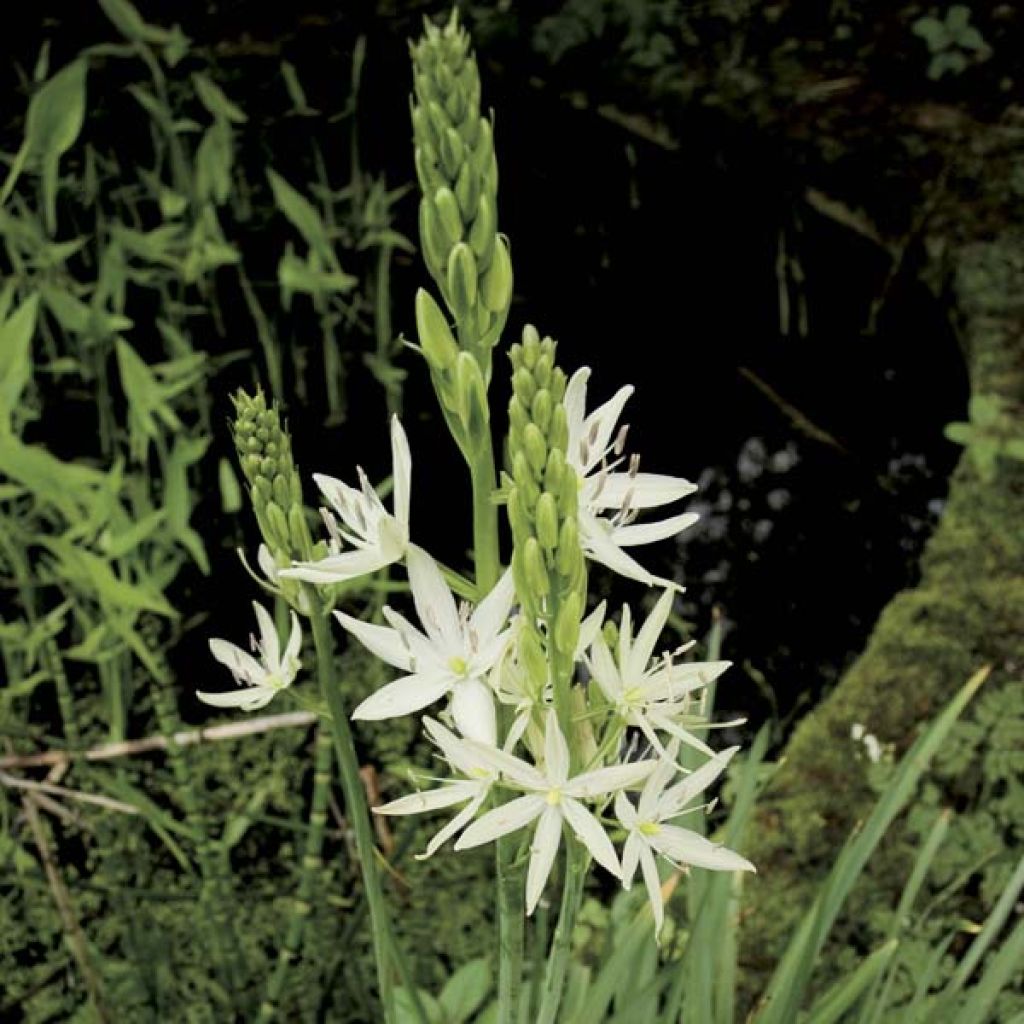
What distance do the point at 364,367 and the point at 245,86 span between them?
58 cm

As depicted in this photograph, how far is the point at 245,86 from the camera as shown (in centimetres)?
286

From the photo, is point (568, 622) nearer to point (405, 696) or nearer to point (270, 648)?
point (405, 696)

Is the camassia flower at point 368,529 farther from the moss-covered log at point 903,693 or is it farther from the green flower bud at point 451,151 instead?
the moss-covered log at point 903,693

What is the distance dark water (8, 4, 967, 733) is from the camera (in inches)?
101

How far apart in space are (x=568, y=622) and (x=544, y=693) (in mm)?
60

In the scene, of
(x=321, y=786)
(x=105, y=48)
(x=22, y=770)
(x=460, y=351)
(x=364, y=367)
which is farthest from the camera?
(x=364, y=367)

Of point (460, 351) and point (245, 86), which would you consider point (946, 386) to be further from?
point (460, 351)

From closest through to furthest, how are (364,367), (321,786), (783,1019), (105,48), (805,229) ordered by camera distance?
(783,1019) < (321,786) < (105,48) < (364,367) < (805,229)

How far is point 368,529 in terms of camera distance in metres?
0.84

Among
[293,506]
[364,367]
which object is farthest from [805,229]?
[293,506]

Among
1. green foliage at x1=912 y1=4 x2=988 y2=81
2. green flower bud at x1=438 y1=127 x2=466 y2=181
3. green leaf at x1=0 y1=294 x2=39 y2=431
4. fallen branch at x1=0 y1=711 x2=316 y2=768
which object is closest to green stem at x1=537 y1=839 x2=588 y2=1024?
green flower bud at x1=438 y1=127 x2=466 y2=181

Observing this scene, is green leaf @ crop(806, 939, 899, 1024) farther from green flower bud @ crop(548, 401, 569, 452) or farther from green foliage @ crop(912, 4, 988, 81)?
green foliage @ crop(912, 4, 988, 81)

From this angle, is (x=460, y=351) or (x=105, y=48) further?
(x=105, y=48)

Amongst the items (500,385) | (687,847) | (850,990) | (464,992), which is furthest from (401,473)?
(500,385)
